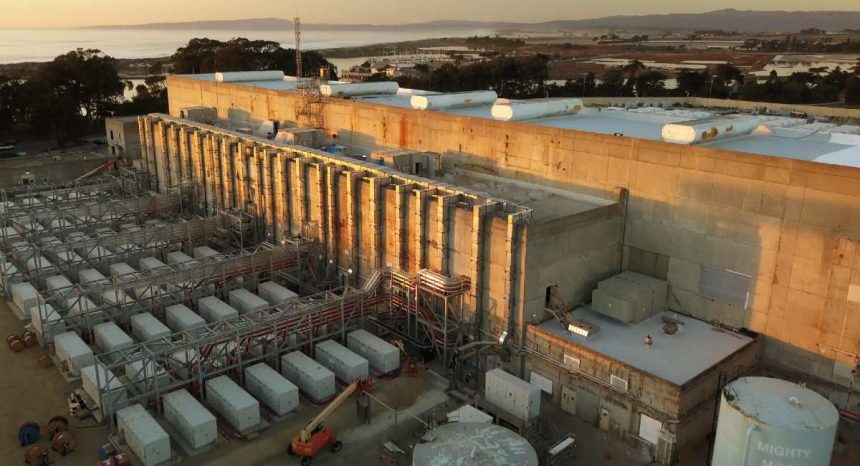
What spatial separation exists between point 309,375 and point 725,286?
2057cm

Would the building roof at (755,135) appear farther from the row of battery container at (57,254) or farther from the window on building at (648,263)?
the row of battery container at (57,254)

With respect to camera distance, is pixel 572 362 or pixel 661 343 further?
pixel 661 343

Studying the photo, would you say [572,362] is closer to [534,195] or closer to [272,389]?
[534,195]

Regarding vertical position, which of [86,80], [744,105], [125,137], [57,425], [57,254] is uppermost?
[86,80]

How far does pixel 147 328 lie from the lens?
36.1m

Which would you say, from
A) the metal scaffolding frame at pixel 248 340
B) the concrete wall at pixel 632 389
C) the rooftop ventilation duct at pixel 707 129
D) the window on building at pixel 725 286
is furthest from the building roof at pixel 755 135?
the metal scaffolding frame at pixel 248 340

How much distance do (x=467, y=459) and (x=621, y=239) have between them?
18.1 metres

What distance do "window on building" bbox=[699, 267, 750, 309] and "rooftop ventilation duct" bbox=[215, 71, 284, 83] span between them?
5598cm

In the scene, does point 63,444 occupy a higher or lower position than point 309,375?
lower

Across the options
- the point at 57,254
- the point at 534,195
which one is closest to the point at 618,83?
the point at 534,195

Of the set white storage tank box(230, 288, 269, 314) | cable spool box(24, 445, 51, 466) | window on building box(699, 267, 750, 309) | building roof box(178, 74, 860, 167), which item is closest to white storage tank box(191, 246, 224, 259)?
white storage tank box(230, 288, 269, 314)

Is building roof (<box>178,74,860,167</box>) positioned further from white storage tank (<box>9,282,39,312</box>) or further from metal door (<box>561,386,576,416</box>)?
white storage tank (<box>9,282,39,312</box>)

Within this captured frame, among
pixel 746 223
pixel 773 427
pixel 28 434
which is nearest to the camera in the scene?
pixel 773 427

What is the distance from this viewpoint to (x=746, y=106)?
3314 inches
